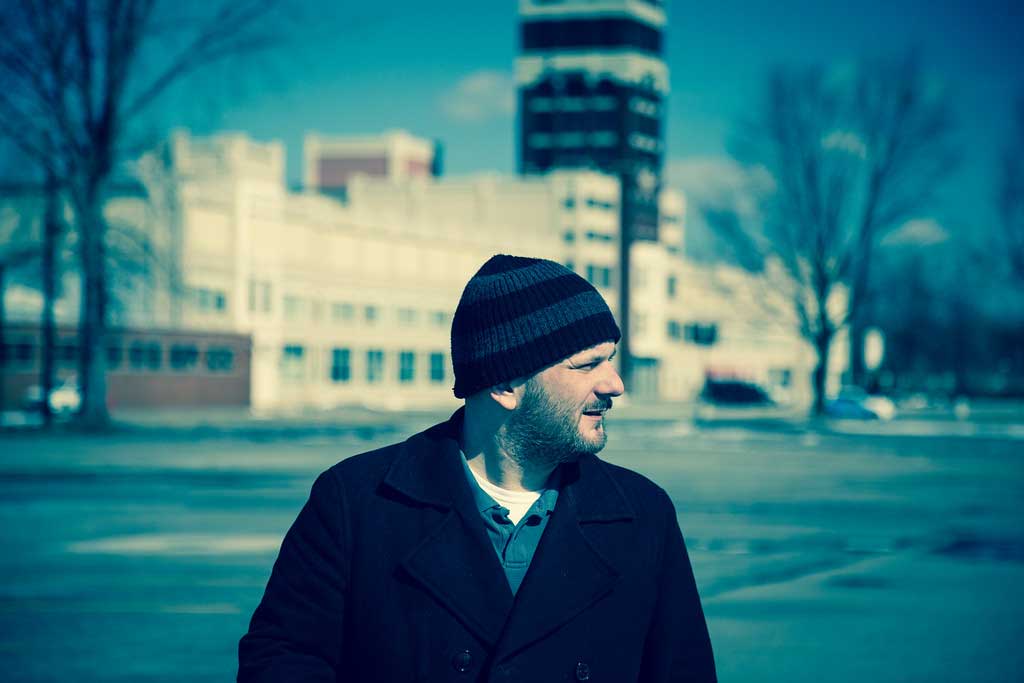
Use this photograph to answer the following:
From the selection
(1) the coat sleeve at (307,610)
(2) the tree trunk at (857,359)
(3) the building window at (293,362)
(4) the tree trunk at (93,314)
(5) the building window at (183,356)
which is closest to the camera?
(1) the coat sleeve at (307,610)

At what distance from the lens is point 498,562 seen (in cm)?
265

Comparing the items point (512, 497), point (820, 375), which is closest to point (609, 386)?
point (512, 497)

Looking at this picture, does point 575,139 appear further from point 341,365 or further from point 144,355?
point 144,355

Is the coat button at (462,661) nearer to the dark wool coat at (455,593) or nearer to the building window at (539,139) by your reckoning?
the dark wool coat at (455,593)

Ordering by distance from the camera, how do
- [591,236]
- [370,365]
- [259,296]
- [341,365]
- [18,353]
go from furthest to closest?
[591,236]
[370,365]
[341,365]
[259,296]
[18,353]

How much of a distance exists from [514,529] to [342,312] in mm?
65955

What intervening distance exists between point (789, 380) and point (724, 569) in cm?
11723

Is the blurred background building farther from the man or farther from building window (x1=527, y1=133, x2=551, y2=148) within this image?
the man

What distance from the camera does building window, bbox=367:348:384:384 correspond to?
69.8 meters

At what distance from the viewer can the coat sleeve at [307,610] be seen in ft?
8.83

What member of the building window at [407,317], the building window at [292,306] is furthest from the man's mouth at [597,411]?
the building window at [407,317]

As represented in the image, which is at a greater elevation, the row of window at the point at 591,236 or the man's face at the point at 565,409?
the row of window at the point at 591,236

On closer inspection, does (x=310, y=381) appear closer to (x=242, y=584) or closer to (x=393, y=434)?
(x=393, y=434)

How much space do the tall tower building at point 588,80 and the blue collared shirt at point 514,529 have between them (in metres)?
132
